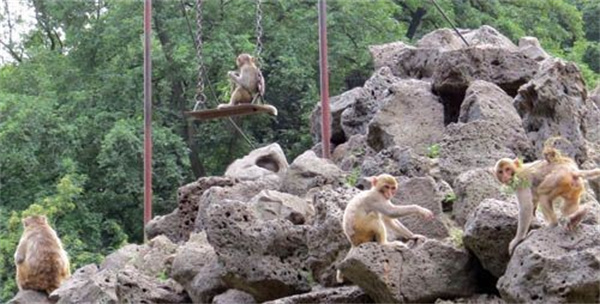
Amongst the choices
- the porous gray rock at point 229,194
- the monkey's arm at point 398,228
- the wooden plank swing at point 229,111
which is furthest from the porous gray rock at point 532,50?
the monkey's arm at point 398,228

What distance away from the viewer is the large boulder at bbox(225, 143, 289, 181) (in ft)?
54.2

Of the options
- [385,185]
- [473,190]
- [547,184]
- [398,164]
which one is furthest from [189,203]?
[547,184]

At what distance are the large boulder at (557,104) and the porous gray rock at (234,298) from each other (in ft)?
11.6

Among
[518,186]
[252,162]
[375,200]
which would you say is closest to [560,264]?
[518,186]

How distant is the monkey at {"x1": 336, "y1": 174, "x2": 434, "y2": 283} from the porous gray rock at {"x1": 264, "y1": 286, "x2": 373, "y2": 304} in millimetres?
574

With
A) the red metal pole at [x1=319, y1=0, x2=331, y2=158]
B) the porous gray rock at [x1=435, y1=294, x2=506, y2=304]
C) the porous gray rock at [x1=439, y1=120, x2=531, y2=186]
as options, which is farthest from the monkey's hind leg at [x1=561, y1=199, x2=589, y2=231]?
the red metal pole at [x1=319, y1=0, x2=331, y2=158]

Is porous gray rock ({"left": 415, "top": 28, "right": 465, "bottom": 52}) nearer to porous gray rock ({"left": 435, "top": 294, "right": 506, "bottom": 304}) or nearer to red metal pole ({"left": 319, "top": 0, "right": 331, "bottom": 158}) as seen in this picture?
red metal pole ({"left": 319, "top": 0, "right": 331, "bottom": 158})

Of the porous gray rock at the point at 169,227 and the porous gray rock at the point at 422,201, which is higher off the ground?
the porous gray rock at the point at 422,201

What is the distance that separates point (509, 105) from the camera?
1462cm

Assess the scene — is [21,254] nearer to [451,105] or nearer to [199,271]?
[199,271]

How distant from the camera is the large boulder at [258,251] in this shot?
42.0 ft

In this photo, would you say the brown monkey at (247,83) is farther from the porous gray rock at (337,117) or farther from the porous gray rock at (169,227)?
the porous gray rock at (337,117)

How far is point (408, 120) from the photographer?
50.5 ft

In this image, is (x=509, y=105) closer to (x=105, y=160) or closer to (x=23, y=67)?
(x=105, y=160)
